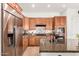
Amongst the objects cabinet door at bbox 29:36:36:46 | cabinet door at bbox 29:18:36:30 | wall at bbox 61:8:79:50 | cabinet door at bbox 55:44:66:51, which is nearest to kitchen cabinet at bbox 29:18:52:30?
cabinet door at bbox 29:18:36:30

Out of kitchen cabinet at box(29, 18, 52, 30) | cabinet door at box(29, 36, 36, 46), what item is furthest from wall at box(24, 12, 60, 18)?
cabinet door at box(29, 36, 36, 46)

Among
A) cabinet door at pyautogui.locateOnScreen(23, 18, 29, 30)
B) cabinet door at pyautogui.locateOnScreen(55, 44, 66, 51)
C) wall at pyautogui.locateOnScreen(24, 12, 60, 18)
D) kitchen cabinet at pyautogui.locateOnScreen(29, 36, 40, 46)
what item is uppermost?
wall at pyautogui.locateOnScreen(24, 12, 60, 18)

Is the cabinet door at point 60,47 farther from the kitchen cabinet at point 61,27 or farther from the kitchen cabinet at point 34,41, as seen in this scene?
the kitchen cabinet at point 34,41

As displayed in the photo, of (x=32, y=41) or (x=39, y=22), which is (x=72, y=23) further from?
(x=32, y=41)

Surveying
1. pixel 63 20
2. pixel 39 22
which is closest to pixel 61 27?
pixel 63 20

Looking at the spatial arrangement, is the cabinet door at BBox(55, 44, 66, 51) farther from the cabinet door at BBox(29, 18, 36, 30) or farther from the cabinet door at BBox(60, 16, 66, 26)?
the cabinet door at BBox(29, 18, 36, 30)

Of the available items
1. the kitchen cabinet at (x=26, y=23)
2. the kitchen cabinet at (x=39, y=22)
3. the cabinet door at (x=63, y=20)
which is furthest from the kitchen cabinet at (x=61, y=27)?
the kitchen cabinet at (x=26, y=23)

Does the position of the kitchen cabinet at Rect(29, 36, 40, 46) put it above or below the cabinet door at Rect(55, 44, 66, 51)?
above

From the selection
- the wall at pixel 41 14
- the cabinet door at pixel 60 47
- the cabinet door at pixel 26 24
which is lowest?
the cabinet door at pixel 60 47

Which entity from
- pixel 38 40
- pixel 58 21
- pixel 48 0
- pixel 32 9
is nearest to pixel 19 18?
pixel 32 9

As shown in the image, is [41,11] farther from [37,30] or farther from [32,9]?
[37,30]

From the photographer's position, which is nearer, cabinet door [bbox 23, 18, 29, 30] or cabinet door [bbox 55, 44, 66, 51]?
cabinet door [bbox 23, 18, 29, 30]

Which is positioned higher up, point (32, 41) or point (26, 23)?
point (26, 23)

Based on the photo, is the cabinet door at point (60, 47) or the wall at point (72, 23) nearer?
the wall at point (72, 23)
